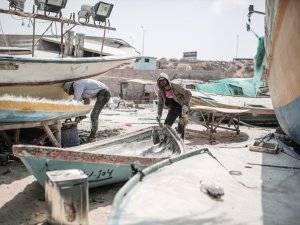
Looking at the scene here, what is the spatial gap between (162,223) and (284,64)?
269 centimetres

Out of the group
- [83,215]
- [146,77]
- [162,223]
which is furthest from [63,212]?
[146,77]

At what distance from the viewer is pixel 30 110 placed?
536 centimetres

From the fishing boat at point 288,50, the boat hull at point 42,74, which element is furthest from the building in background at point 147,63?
the fishing boat at point 288,50

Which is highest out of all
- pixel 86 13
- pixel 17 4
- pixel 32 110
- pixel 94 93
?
pixel 86 13

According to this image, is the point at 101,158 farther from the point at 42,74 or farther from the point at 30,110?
the point at 42,74

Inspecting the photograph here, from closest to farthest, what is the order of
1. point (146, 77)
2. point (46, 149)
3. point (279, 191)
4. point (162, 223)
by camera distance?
1. point (162, 223)
2. point (279, 191)
3. point (46, 149)
4. point (146, 77)

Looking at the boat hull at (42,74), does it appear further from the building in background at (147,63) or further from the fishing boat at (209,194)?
the building in background at (147,63)

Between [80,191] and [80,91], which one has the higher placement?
[80,91]

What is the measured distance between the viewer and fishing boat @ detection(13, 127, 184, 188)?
365 cm

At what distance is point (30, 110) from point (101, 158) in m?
2.11

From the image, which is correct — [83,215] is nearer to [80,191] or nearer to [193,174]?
[80,191]

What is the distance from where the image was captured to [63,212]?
310cm

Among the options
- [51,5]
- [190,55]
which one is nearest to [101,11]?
[51,5]

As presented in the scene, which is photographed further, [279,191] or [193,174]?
[193,174]
